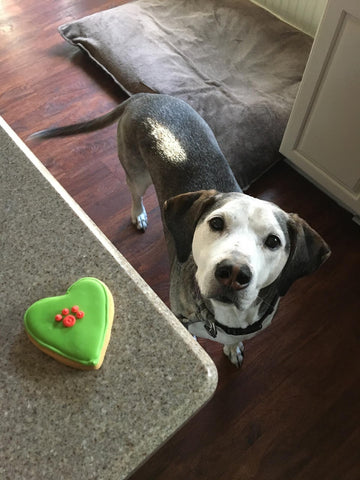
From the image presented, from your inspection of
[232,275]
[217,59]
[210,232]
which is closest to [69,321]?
[232,275]

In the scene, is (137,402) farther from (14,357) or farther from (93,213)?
(93,213)

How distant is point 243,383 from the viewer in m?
2.12

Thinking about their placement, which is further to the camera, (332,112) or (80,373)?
(332,112)

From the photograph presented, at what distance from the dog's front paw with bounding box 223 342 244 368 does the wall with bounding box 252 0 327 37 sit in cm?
276

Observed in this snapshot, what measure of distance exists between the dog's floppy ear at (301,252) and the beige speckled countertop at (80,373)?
771 mm

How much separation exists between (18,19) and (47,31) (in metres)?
0.34

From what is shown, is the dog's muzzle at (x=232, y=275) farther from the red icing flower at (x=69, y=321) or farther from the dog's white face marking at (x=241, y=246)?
the red icing flower at (x=69, y=321)

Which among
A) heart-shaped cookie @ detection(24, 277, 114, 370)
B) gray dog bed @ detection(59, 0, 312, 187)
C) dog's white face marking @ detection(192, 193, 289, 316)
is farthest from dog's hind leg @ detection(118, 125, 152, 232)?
heart-shaped cookie @ detection(24, 277, 114, 370)

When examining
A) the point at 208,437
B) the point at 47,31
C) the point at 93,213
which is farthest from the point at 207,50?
the point at 208,437

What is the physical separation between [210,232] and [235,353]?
0.96 metres

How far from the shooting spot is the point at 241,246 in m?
1.25

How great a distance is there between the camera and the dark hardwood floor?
1.93 meters

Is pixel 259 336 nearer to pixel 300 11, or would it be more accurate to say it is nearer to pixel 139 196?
pixel 139 196

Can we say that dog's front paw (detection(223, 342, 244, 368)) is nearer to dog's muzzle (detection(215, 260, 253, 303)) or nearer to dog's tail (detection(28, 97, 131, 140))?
dog's muzzle (detection(215, 260, 253, 303))
